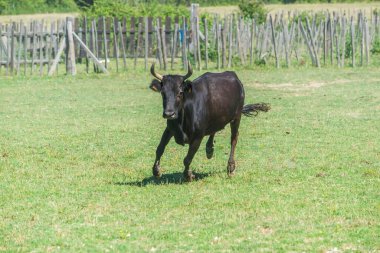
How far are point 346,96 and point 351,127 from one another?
4.96m

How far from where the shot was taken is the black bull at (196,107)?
10.1 metres

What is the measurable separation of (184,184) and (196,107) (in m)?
0.99

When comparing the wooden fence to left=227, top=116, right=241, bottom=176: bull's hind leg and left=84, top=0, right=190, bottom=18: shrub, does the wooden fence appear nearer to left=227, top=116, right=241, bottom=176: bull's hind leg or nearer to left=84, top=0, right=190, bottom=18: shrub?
left=84, top=0, right=190, bottom=18: shrub

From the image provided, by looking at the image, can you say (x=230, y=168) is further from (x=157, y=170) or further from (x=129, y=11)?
(x=129, y=11)

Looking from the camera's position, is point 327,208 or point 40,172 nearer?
point 327,208

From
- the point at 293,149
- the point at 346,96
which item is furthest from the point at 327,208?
the point at 346,96

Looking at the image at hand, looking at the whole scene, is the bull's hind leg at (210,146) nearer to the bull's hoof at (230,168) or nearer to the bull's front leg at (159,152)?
the bull's hoof at (230,168)

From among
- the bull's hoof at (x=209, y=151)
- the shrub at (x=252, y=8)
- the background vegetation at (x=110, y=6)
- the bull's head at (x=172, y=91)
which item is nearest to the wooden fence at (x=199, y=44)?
the background vegetation at (x=110, y=6)

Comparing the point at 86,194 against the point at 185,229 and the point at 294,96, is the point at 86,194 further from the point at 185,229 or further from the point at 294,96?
the point at 294,96

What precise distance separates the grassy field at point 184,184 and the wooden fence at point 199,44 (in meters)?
8.06

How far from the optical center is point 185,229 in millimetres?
8039

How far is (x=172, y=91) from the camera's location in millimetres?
10125

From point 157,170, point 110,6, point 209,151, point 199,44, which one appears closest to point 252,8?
point 110,6

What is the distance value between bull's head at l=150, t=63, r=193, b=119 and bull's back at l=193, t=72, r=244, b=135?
1.66ft
